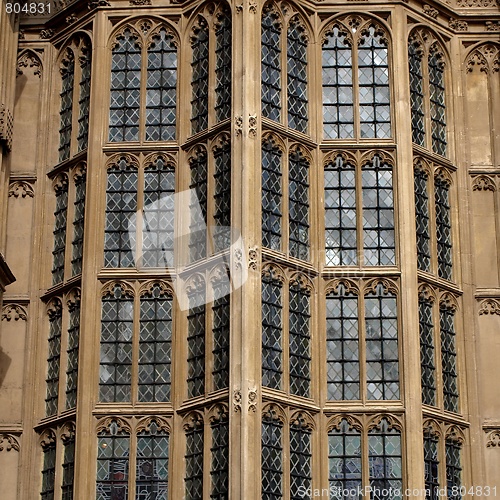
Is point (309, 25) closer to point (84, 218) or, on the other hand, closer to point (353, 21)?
point (353, 21)

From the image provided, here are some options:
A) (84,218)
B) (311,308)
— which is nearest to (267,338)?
(311,308)

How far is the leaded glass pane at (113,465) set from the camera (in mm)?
27188

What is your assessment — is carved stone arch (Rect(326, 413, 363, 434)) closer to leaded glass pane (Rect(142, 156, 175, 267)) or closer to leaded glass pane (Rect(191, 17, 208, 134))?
leaded glass pane (Rect(142, 156, 175, 267))

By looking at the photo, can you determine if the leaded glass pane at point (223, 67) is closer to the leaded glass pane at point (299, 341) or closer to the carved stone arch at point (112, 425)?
the leaded glass pane at point (299, 341)

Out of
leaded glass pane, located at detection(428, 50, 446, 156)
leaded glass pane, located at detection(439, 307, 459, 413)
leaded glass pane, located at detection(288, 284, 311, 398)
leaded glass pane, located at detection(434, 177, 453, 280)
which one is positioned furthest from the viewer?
leaded glass pane, located at detection(428, 50, 446, 156)

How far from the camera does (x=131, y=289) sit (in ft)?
93.5

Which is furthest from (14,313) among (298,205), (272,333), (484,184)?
(484,184)

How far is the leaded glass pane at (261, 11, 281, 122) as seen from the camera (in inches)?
1138

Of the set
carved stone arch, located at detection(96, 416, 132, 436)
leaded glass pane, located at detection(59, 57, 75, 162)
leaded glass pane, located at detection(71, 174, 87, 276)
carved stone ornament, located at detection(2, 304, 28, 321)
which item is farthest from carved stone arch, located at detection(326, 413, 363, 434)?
leaded glass pane, located at detection(59, 57, 75, 162)

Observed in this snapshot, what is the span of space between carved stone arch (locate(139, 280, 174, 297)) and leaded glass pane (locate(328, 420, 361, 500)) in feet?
12.2

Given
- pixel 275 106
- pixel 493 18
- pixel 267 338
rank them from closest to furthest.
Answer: pixel 267 338 → pixel 275 106 → pixel 493 18

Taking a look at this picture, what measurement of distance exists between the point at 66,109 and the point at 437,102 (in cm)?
685

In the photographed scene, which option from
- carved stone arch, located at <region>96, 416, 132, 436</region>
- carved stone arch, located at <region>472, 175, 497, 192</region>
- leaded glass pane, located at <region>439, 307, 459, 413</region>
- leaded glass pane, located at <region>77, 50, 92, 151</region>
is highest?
leaded glass pane, located at <region>77, 50, 92, 151</region>

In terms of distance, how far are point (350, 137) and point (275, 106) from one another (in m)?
1.53
